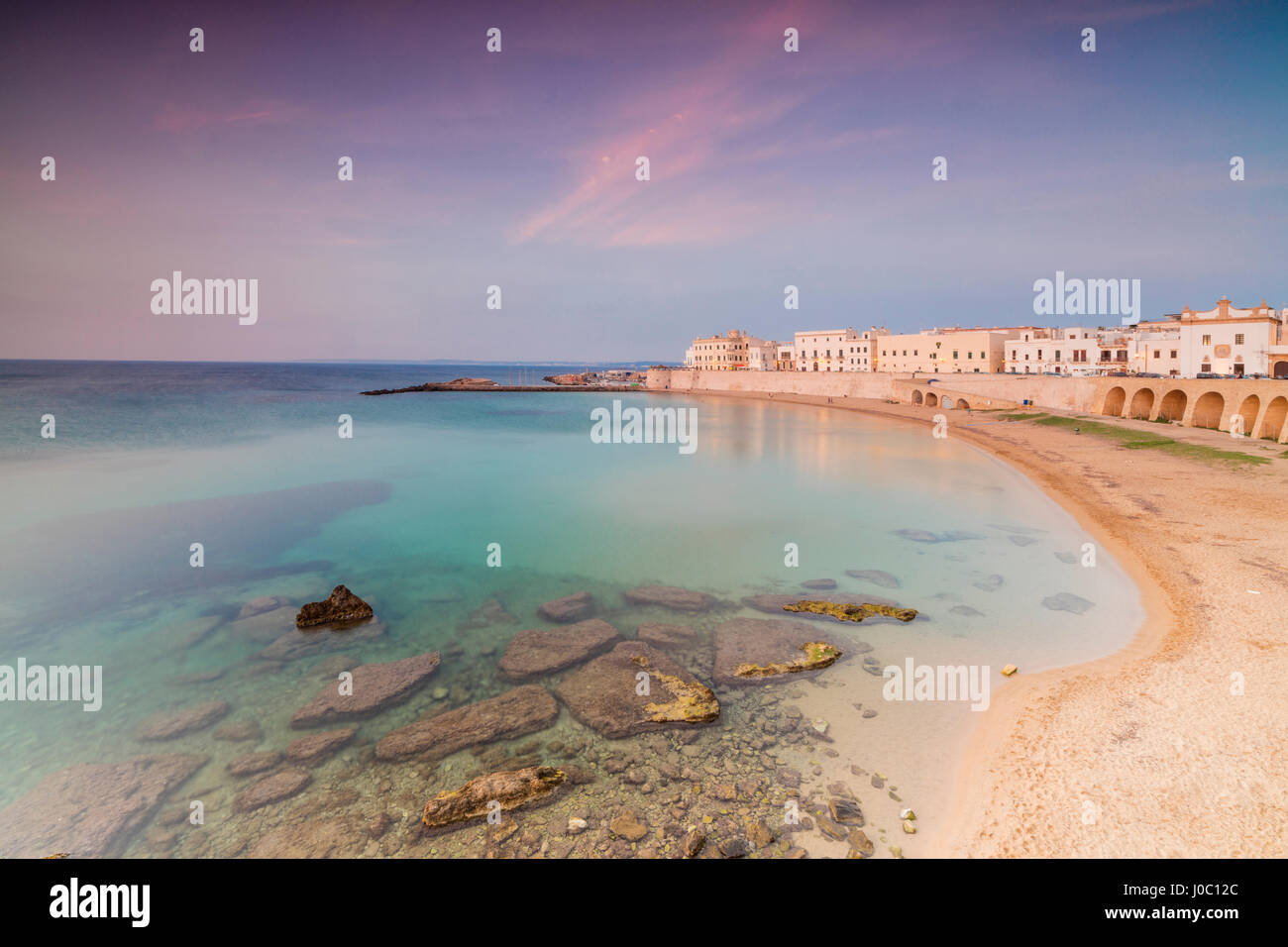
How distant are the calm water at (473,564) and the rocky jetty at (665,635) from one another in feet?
1.16

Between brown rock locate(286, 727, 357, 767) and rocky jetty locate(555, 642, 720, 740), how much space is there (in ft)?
10.9

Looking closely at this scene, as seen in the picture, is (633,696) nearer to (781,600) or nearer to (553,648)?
(553,648)

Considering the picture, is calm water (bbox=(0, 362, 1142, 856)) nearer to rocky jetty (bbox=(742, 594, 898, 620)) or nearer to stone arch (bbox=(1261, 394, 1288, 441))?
rocky jetty (bbox=(742, 594, 898, 620))

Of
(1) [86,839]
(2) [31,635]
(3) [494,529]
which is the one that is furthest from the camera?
(3) [494,529]

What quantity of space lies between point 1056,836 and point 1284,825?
2222mm

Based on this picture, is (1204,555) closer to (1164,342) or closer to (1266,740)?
(1266,740)

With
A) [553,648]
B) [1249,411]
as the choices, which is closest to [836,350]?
[1249,411]

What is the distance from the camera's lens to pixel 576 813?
6875 millimetres

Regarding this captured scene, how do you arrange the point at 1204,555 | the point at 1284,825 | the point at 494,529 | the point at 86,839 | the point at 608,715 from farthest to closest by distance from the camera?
the point at 494,529 < the point at 1204,555 < the point at 608,715 < the point at 86,839 < the point at 1284,825

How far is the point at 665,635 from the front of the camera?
11.8 meters

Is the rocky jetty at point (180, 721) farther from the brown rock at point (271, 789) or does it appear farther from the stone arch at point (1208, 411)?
the stone arch at point (1208, 411)

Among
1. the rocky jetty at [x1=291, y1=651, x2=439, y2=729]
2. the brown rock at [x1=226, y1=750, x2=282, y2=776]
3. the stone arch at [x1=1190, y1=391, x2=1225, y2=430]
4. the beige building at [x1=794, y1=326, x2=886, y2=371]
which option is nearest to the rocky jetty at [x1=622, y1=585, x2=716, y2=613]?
the rocky jetty at [x1=291, y1=651, x2=439, y2=729]

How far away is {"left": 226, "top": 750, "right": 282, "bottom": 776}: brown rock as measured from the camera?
798cm
